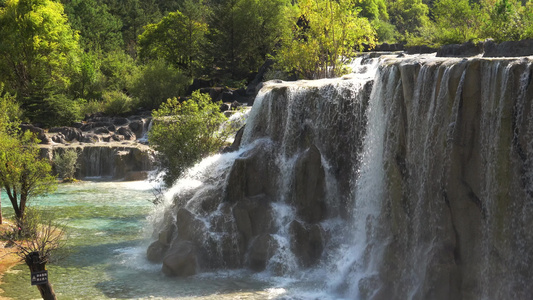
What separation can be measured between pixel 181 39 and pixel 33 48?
51.0 feet

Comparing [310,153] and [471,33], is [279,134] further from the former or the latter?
[471,33]

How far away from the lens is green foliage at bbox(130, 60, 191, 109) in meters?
48.9

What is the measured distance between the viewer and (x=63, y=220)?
85.4ft

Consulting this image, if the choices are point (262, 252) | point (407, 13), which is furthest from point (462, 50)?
point (407, 13)

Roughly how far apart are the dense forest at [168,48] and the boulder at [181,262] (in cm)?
1771

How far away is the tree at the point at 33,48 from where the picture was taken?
4788 cm

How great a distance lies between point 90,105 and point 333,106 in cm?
3377

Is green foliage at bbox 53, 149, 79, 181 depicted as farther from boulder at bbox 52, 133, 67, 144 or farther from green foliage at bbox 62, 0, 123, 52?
green foliage at bbox 62, 0, 123, 52

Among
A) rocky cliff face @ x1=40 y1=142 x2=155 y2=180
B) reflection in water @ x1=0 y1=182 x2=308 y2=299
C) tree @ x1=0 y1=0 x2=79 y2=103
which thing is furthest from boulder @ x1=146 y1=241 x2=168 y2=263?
tree @ x1=0 y1=0 x2=79 y2=103

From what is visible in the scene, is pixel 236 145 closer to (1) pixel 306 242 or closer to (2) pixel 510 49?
(1) pixel 306 242

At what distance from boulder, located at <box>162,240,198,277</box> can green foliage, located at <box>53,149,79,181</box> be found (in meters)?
19.8

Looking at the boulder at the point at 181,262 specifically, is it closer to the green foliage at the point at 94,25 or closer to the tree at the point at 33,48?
the tree at the point at 33,48

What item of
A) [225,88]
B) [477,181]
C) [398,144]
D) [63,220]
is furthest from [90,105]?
[477,181]

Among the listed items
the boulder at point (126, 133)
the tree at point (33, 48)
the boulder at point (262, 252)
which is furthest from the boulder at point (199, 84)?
the boulder at point (262, 252)
